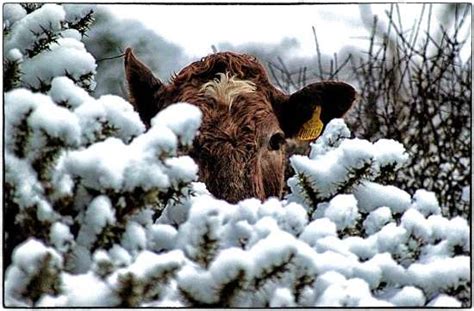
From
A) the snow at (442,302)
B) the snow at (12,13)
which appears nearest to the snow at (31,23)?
the snow at (12,13)

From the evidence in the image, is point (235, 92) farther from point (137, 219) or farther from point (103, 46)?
point (137, 219)

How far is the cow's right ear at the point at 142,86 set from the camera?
10.0 ft

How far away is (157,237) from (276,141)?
0.68 m

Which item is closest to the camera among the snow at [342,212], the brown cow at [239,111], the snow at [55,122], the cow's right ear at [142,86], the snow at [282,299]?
the snow at [55,122]

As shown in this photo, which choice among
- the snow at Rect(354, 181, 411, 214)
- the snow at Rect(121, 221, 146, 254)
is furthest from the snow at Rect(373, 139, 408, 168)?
the snow at Rect(121, 221, 146, 254)

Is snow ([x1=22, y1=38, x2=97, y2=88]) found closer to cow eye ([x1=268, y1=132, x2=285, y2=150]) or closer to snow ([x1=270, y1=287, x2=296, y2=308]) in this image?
cow eye ([x1=268, y1=132, x2=285, y2=150])

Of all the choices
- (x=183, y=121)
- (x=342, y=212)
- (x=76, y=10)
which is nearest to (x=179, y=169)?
(x=183, y=121)

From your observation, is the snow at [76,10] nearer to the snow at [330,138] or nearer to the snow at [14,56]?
the snow at [14,56]

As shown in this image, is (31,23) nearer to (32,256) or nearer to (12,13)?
(12,13)

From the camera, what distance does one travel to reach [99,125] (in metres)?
2.39

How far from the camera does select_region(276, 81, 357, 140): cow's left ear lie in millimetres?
3100

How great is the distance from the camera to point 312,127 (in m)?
3.14

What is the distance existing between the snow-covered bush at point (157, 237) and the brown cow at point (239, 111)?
244 millimetres

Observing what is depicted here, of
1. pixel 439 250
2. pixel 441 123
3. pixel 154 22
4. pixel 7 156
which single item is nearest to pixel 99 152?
pixel 7 156
